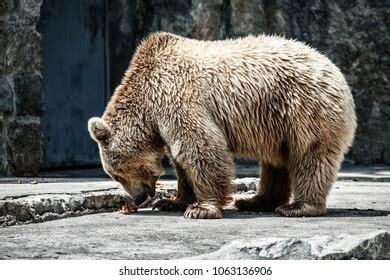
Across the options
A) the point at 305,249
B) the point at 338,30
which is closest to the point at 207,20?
the point at 338,30

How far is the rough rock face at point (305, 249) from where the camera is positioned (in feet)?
12.1

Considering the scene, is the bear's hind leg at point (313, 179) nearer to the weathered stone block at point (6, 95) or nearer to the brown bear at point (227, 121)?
the brown bear at point (227, 121)


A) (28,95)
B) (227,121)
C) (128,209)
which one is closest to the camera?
(227,121)

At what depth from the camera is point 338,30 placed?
10.1 metres

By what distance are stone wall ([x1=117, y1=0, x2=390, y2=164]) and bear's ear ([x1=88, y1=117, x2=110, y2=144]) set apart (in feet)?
12.5

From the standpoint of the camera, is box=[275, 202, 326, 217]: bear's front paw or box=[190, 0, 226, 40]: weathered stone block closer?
box=[275, 202, 326, 217]: bear's front paw

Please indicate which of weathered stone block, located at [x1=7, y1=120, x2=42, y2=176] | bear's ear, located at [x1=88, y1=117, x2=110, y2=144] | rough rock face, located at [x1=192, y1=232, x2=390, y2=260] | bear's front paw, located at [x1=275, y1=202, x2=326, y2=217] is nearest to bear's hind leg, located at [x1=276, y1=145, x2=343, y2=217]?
bear's front paw, located at [x1=275, y1=202, x2=326, y2=217]

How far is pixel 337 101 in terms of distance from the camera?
5969 mm

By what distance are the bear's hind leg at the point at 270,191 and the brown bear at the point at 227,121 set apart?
0.02 m

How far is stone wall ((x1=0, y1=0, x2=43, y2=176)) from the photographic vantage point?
8.78 meters

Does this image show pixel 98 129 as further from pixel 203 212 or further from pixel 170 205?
pixel 203 212

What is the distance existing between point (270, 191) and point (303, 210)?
50cm

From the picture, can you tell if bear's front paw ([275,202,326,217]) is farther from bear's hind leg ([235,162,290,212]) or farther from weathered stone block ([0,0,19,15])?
weathered stone block ([0,0,19,15])

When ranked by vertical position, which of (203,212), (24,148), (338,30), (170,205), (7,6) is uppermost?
(7,6)
